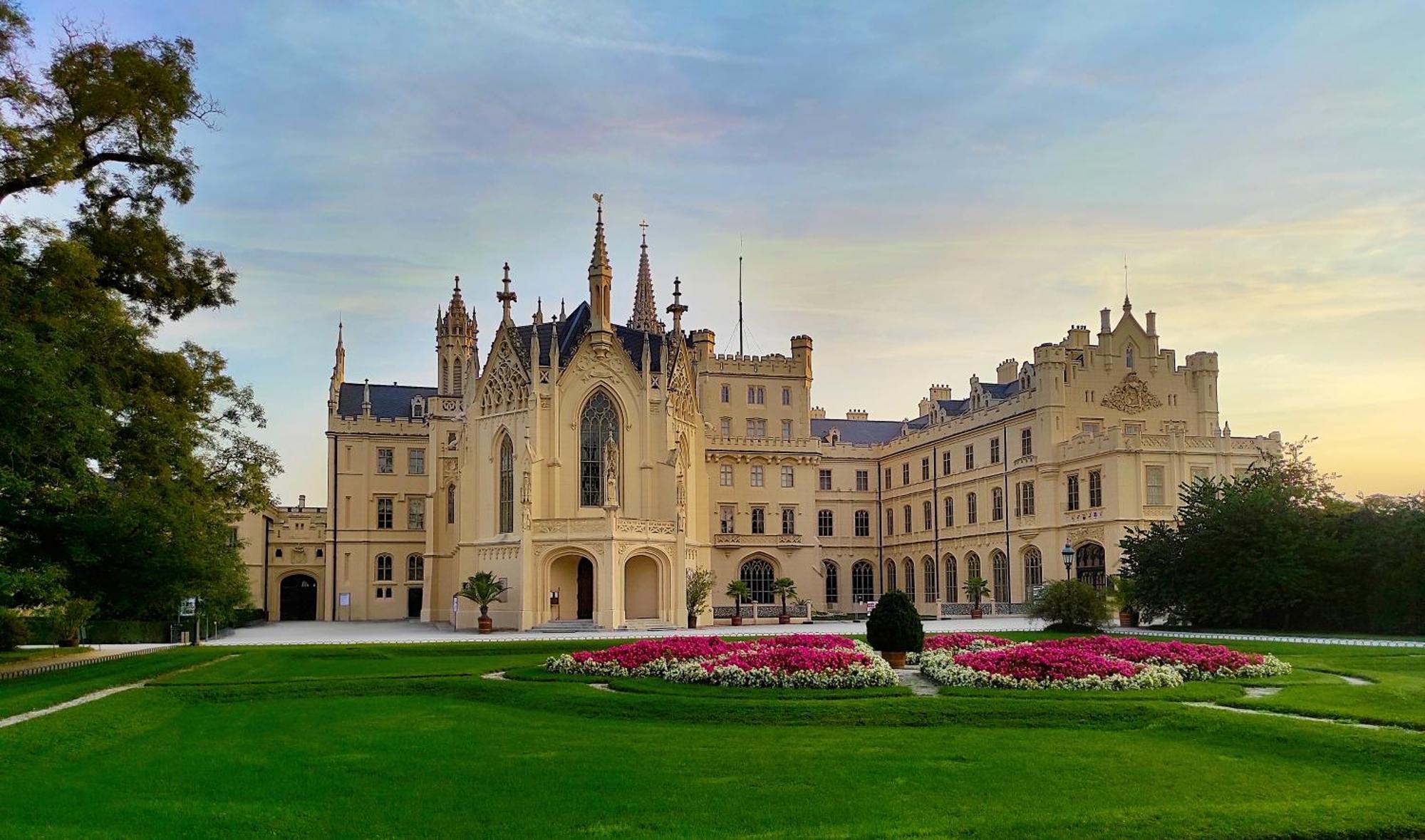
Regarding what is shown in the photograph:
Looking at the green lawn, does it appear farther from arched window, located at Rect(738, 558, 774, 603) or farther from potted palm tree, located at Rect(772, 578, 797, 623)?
arched window, located at Rect(738, 558, 774, 603)

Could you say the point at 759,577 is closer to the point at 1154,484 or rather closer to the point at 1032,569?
the point at 1032,569

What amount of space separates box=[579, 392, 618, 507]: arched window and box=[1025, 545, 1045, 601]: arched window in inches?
875

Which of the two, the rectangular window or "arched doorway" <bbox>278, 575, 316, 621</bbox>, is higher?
the rectangular window

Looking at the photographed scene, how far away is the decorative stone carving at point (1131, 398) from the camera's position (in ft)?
195

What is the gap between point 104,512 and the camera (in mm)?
26750

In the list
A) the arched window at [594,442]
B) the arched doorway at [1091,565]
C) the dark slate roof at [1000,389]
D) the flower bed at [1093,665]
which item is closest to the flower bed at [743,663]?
the flower bed at [1093,665]

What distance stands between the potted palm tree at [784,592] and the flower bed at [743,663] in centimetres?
3245

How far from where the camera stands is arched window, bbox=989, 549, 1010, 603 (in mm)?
62906

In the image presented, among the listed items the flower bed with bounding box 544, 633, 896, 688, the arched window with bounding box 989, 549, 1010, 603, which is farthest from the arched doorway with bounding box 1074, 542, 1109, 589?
the flower bed with bounding box 544, 633, 896, 688

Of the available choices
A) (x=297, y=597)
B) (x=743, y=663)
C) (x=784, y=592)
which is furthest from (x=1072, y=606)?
(x=297, y=597)

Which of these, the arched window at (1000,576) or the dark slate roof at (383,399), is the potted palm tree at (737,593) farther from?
the dark slate roof at (383,399)

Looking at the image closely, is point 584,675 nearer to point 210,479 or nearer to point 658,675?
point 658,675

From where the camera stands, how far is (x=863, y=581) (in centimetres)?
7850

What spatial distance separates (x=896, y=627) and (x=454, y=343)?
53.5m
